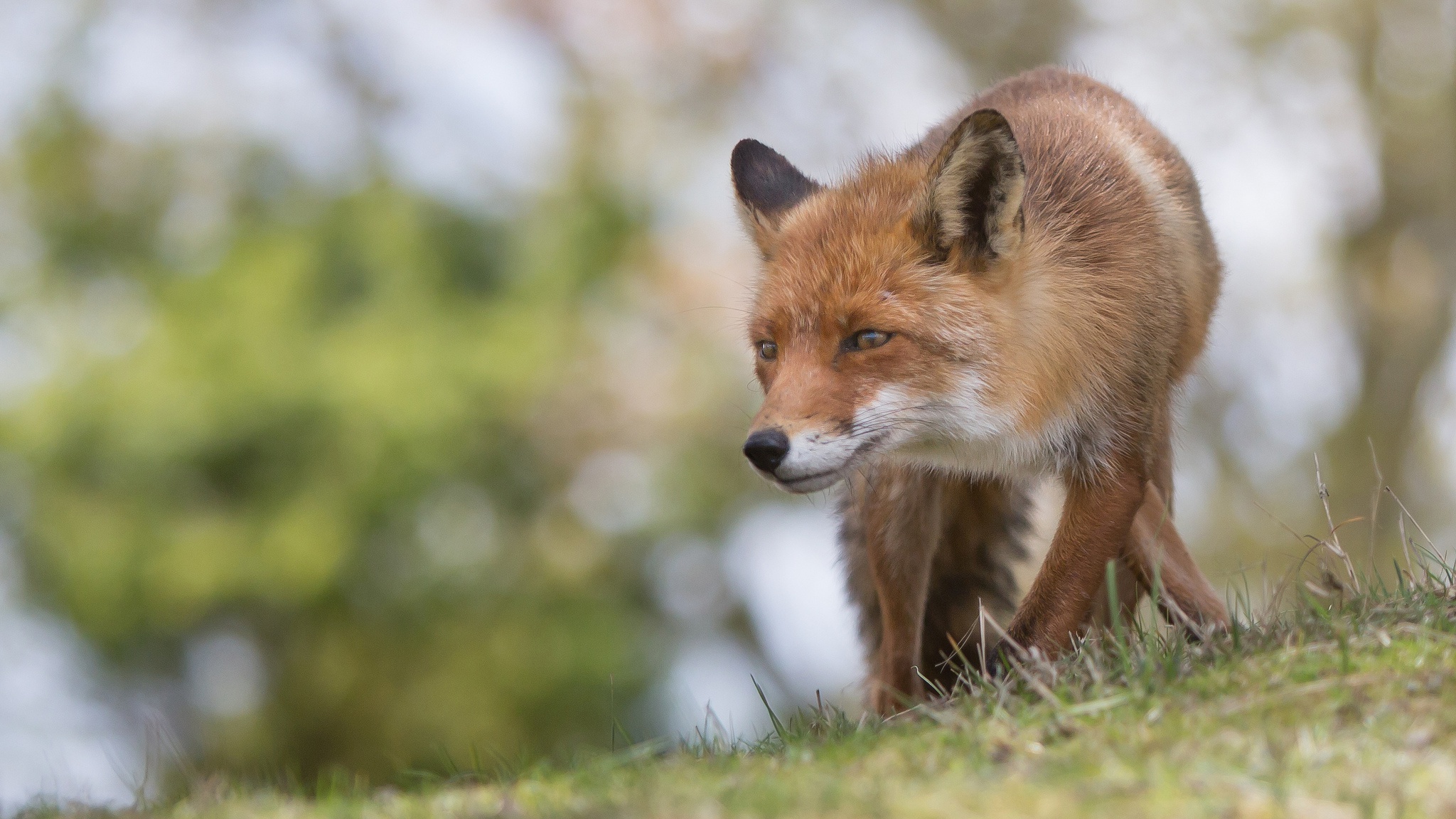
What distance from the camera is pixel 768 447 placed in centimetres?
469

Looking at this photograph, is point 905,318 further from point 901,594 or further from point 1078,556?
point 901,594

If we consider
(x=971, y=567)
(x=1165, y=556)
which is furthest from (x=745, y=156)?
(x=1165, y=556)

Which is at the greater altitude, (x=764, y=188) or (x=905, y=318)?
(x=764, y=188)

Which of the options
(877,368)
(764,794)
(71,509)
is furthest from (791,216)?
(71,509)

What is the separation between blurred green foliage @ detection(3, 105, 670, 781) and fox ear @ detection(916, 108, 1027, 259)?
13.1 metres

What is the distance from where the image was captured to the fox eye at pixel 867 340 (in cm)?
Answer: 512

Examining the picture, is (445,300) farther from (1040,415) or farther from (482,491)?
(1040,415)

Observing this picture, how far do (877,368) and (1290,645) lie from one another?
6.15 feet

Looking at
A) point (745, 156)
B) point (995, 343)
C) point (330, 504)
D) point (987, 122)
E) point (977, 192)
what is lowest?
point (330, 504)

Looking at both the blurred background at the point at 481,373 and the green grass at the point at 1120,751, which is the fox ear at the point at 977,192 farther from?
the blurred background at the point at 481,373

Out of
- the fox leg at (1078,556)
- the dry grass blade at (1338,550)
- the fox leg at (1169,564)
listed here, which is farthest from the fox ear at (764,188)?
the dry grass blade at (1338,550)

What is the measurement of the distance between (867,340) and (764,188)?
1.44m

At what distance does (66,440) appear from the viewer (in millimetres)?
17047

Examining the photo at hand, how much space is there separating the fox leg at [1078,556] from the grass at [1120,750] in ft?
0.99
